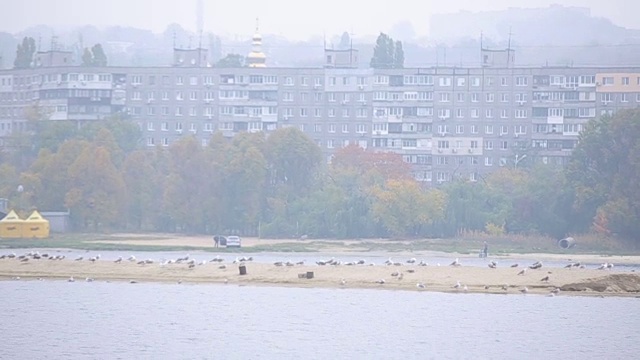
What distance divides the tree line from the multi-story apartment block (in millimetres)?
16122

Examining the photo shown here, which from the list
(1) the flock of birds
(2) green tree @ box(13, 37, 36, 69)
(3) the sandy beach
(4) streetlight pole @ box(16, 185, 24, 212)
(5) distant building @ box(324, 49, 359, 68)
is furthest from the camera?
(2) green tree @ box(13, 37, 36, 69)

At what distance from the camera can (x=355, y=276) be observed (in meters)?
A: 76.4

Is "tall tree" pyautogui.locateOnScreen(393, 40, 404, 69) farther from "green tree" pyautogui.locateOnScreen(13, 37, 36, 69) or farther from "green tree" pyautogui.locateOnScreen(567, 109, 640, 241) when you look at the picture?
"green tree" pyautogui.locateOnScreen(567, 109, 640, 241)

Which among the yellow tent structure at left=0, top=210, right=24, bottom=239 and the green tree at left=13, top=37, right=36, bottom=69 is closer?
the yellow tent structure at left=0, top=210, right=24, bottom=239

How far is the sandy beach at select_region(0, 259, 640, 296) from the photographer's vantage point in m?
71.9

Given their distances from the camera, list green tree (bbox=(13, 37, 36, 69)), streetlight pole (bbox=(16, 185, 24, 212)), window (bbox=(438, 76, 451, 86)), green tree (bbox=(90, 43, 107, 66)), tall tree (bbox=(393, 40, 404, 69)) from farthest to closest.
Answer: green tree (bbox=(13, 37, 36, 69)) → green tree (bbox=(90, 43, 107, 66)) → tall tree (bbox=(393, 40, 404, 69)) → window (bbox=(438, 76, 451, 86)) → streetlight pole (bbox=(16, 185, 24, 212))

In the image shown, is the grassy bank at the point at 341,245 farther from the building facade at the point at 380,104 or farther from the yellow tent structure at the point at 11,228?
the building facade at the point at 380,104

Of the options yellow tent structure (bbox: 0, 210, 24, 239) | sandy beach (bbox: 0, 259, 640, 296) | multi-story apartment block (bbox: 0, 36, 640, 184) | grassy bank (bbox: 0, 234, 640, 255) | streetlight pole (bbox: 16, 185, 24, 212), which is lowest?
sandy beach (bbox: 0, 259, 640, 296)

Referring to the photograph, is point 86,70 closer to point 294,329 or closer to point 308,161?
point 308,161

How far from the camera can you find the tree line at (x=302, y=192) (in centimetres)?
11006

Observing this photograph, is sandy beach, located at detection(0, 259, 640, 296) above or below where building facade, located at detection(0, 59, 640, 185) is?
below

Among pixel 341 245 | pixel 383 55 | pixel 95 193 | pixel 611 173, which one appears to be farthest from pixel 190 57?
pixel 611 173

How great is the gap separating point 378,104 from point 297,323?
287 ft

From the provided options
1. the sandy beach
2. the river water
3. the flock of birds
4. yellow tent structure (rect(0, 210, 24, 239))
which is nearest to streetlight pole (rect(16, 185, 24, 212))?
yellow tent structure (rect(0, 210, 24, 239))
